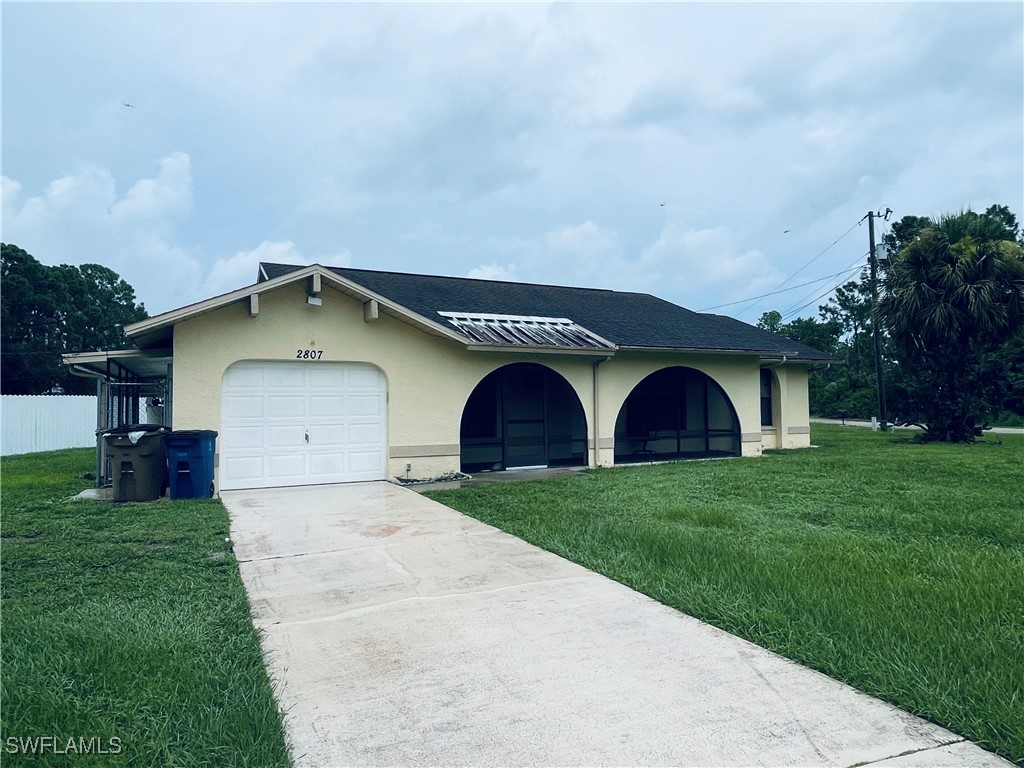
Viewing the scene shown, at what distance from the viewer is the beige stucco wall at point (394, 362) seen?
1035 centimetres

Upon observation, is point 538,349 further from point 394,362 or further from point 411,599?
point 411,599

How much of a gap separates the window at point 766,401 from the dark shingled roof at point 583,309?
1.14 metres

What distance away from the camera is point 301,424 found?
11258 millimetres

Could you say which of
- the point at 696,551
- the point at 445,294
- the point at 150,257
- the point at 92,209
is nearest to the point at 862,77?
the point at 445,294

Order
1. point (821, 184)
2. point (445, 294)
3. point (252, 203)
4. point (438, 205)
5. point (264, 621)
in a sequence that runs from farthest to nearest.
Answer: point (821, 184), point (438, 205), point (252, 203), point (445, 294), point (264, 621)

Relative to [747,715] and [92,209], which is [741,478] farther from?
[92,209]

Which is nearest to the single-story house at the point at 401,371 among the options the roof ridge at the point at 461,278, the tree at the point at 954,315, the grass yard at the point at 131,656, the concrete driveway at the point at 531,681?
the roof ridge at the point at 461,278

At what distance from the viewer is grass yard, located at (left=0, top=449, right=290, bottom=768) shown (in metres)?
2.74

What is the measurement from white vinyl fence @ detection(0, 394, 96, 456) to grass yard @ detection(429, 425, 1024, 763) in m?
16.7

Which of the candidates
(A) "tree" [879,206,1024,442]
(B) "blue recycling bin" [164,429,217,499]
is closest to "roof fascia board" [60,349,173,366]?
(B) "blue recycling bin" [164,429,217,499]

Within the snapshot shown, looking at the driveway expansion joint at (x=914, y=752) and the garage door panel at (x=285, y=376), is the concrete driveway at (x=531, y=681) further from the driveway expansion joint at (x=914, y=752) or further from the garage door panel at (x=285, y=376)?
the garage door panel at (x=285, y=376)

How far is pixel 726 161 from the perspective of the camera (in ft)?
64.0

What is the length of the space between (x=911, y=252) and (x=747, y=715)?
2135cm

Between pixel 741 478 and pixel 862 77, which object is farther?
pixel 862 77
